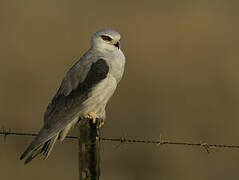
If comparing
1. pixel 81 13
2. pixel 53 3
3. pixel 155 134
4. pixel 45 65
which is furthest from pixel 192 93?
pixel 53 3

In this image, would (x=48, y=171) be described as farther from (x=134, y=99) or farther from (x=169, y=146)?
(x=134, y=99)

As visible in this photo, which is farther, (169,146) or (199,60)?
(199,60)

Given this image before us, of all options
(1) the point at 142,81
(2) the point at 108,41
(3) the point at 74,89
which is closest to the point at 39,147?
(3) the point at 74,89

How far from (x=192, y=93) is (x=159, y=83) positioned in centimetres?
56

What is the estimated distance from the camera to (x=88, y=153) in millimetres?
4309

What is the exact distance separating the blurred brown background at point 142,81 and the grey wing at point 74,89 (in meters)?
2.43

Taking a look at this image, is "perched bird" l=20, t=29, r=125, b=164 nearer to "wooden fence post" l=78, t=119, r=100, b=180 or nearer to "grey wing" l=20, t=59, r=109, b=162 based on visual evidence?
"grey wing" l=20, t=59, r=109, b=162

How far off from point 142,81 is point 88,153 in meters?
5.79

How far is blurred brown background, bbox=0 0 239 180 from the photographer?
26.8ft

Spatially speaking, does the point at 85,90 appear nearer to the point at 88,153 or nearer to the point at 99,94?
the point at 99,94

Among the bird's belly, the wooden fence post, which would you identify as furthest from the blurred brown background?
the wooden fence post

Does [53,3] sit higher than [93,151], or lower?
higher

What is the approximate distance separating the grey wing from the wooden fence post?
41.8 inches

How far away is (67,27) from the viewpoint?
41.9 ft
